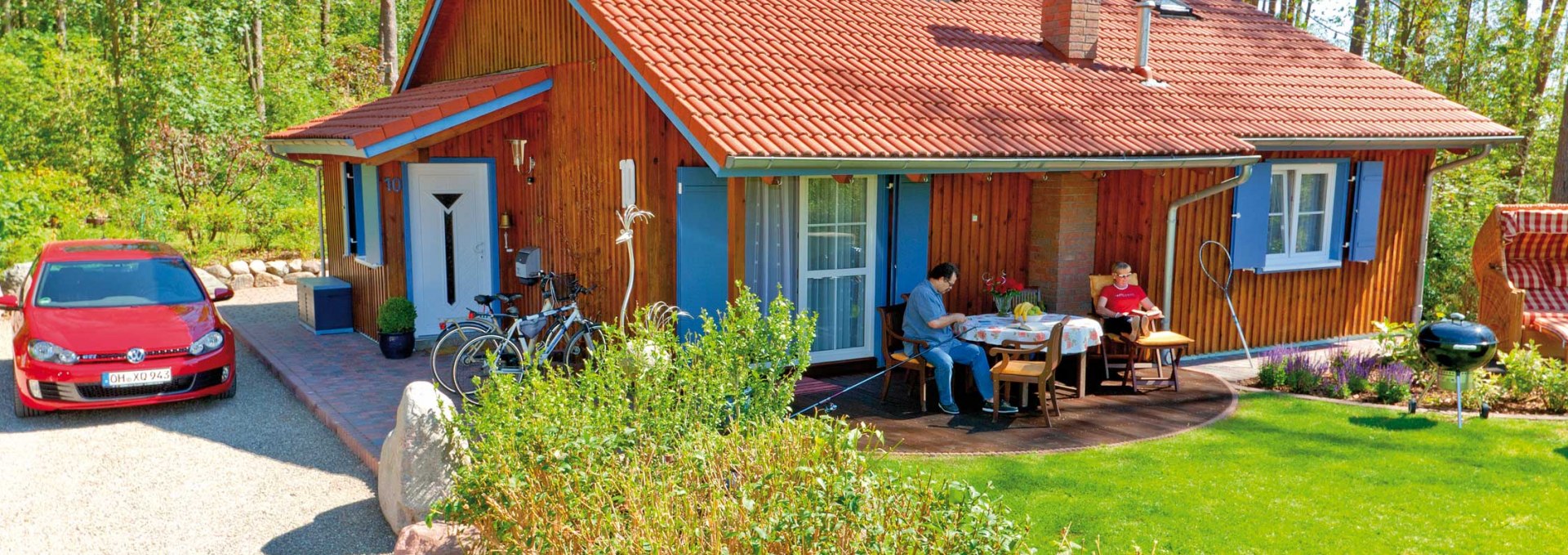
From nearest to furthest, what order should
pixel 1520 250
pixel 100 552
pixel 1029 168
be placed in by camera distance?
pixel 100 552
pixel 1029 168
pixel 1520 250

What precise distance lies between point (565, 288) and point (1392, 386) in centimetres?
747

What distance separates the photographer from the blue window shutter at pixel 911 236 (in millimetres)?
9766

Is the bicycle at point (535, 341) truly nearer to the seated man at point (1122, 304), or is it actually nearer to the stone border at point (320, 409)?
the stone border at point (320, 409)

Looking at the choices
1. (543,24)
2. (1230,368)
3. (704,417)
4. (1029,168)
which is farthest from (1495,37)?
(704,417)

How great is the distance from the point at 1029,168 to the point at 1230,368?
3.54 m

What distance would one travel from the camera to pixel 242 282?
1691 centimetres

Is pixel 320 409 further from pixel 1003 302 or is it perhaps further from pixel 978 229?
pixel 978 229

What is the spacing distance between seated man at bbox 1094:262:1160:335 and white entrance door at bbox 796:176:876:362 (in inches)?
86.9

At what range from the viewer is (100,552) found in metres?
5.78

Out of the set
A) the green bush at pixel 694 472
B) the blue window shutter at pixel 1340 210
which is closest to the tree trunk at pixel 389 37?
the blue window shutter at pixel 1340 210

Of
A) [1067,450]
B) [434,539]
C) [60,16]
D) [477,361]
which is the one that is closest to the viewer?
[434,539]

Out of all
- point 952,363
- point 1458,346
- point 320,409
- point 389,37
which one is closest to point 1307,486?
point 1458,346

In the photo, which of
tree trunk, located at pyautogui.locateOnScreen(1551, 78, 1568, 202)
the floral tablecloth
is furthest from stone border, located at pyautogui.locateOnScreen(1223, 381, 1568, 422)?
tree trunk, located at pyautogui.locateOnScreen(1551, 78, 1568, 202)

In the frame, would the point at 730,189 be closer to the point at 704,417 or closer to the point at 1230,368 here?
the point at 704,417
